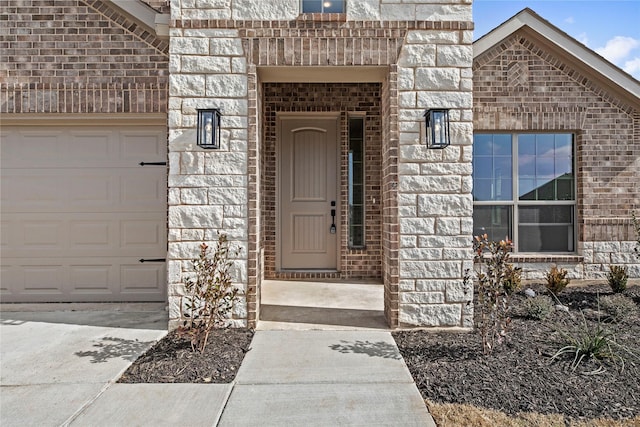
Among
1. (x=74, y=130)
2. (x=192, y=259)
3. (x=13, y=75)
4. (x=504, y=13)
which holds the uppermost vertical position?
(x=504, y=13)

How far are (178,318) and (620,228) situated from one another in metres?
Answer: 6.22

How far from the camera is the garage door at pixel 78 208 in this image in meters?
4.66

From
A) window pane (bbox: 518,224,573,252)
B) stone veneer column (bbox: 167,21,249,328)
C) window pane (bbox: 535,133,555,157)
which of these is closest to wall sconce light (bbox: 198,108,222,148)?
stone veneer column (bbox: 167,21,249,328)

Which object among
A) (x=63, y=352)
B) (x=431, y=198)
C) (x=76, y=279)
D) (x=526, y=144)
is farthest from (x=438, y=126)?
(x=76, y=279)

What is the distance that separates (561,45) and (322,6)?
380 cm

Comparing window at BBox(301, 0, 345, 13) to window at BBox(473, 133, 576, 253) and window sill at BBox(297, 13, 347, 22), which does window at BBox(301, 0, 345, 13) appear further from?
window at BBox(473, 133, 576, 253)

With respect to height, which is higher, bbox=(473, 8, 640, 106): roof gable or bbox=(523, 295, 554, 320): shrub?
bbox=(473, 8, 640, 106): roof gable

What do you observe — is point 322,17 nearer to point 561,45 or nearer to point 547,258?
point 561,45

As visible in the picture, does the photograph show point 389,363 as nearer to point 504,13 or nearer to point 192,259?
point 192,259

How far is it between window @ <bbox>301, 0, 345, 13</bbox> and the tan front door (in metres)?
2.23

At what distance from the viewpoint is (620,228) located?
5.70m

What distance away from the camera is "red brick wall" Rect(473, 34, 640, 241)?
5.60 metres

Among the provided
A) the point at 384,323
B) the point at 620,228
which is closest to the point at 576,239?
the point at 620,228

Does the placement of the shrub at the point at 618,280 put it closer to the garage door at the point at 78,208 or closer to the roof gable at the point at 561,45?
the roof gable at the point at 561,45
